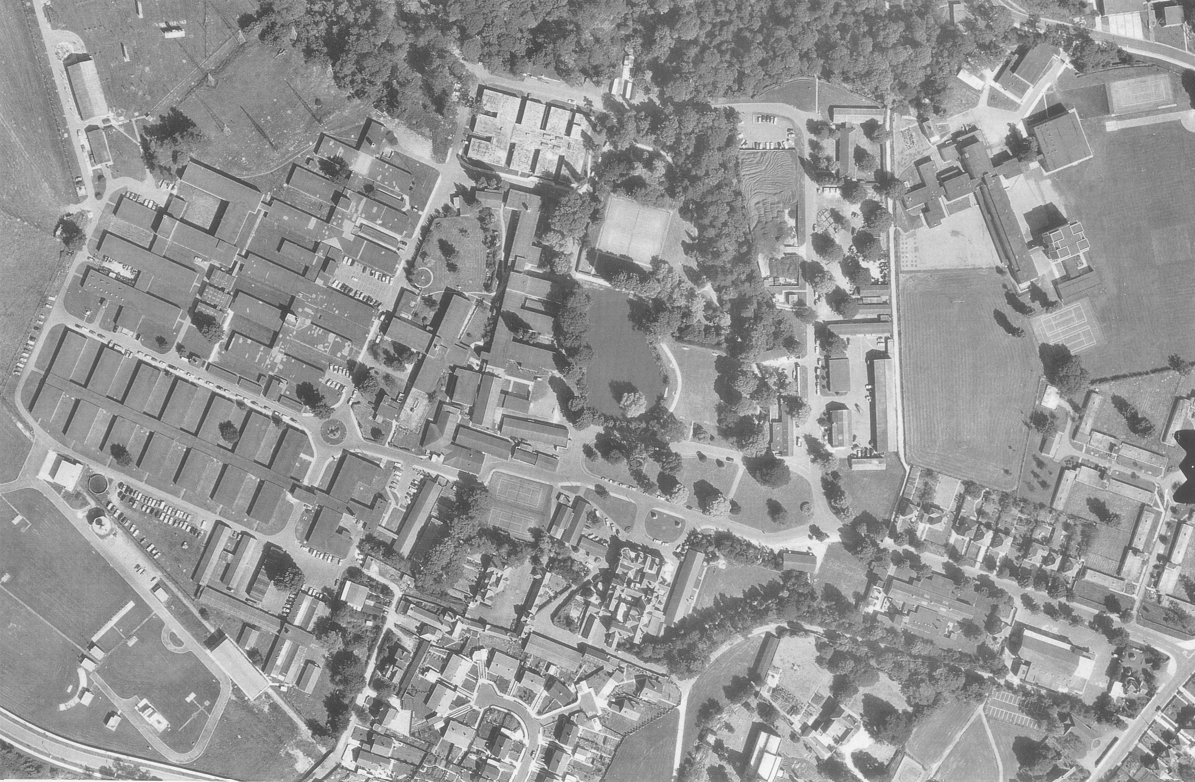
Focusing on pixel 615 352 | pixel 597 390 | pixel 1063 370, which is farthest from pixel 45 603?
pixel 1063 370

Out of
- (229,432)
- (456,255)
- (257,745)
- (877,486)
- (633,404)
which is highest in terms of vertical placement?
(456,255)

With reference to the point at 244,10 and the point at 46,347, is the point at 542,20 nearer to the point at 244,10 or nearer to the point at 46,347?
the point at 244,10

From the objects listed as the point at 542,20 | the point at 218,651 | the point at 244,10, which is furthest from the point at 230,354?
the point at 542,20

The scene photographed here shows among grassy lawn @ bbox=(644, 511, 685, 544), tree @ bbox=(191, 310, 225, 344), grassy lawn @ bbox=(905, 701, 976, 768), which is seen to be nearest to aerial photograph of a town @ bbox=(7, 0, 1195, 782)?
grassy lawn @ bbox=(644, 511, 685, 544)

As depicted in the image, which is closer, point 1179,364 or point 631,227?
point 631,227

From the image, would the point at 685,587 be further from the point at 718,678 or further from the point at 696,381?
the point at 696,381

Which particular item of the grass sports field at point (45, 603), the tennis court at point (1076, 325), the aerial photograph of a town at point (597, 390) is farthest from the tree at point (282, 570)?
the tennis court at point (1076, 325)
